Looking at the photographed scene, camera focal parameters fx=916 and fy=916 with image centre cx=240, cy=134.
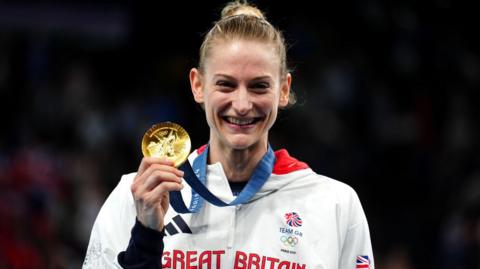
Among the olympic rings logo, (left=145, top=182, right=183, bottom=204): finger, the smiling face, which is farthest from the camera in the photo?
the olympic rings logo

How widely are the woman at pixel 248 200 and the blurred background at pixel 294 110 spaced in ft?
11.3

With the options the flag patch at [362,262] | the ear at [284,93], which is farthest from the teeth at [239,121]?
the flag patch at [362,262]

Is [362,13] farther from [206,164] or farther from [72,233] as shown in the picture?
[206,164]

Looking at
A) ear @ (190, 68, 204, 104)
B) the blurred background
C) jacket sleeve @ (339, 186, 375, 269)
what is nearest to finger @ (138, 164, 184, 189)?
ear @ (190, 68, 204, 104)

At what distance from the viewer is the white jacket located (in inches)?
119

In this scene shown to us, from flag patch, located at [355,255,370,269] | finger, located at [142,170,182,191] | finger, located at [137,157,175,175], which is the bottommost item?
flag patch, located at [355,255,370,269]

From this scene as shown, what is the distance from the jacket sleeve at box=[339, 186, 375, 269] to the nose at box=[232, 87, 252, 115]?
0.54 m

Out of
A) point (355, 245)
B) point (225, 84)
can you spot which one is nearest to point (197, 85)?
point (225, 84)

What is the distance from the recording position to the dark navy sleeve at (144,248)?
9.07ft

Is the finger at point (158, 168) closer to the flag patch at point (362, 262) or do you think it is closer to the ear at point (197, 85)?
the ear at point (197, 85)

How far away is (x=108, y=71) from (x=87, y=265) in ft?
19.6

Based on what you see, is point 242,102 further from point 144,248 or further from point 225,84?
point 144,248

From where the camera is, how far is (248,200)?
308 centimetres

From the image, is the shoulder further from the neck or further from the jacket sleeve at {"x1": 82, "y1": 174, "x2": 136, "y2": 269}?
the jacket sleeve at {"x1": 82, "y1": 174, "x2": 136, "y2": 269}
